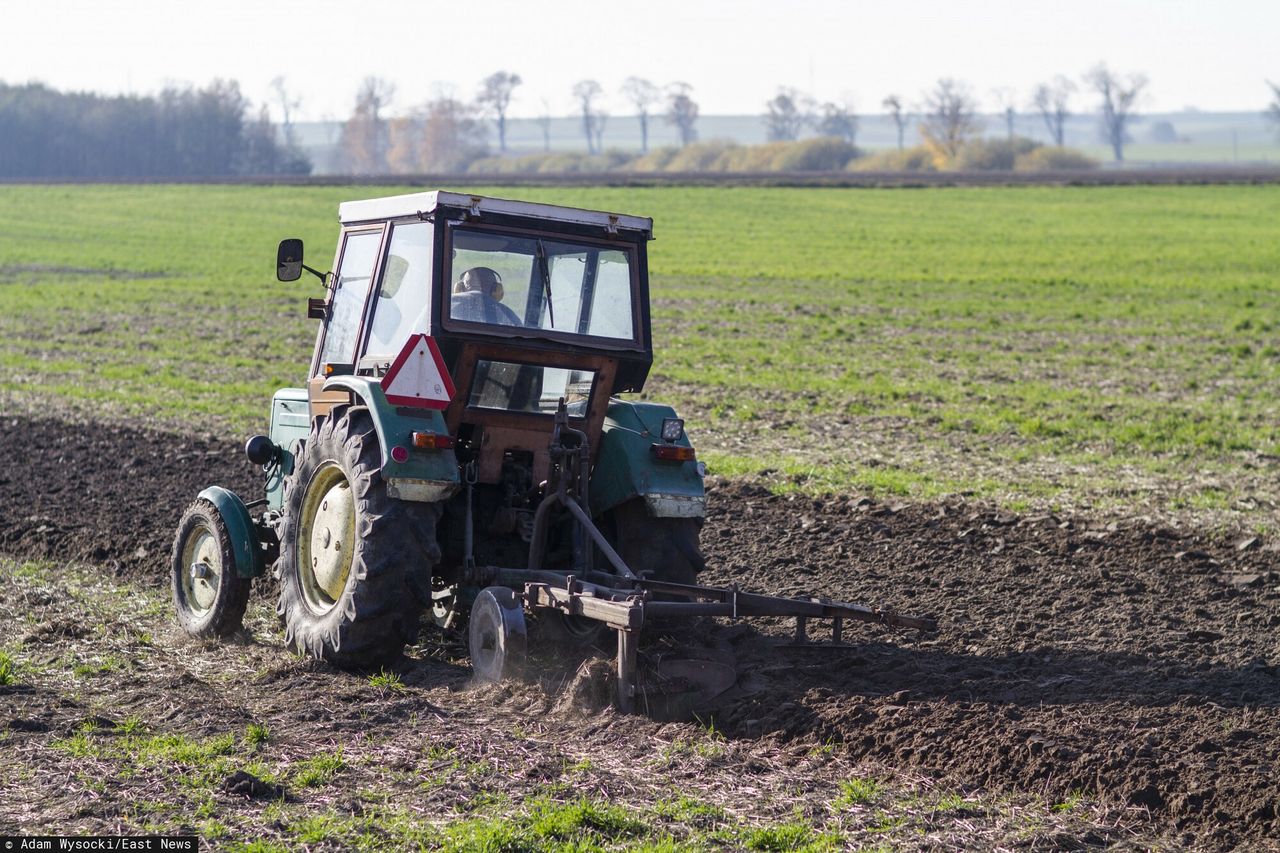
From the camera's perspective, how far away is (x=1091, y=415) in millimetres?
15820

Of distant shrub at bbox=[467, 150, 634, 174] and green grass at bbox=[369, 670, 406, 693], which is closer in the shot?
green grass at bbox=[369, 670, 406, 693]

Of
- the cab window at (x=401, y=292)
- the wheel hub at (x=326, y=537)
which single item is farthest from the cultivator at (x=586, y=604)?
the cab window at (x=401, y=292)

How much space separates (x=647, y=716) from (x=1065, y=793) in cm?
186

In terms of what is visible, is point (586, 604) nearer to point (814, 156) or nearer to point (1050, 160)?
point (1050, 160)

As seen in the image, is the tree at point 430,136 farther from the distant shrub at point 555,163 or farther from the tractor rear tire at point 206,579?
the tractor rear tire at point 206,579

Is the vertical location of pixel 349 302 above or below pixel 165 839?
above

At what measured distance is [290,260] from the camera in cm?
786

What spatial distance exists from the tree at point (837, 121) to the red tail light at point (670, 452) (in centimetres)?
12681

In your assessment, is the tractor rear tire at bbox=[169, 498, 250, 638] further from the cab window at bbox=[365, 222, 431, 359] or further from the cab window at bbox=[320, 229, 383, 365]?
the cab window at bbox=[365, 222, 431, 359]

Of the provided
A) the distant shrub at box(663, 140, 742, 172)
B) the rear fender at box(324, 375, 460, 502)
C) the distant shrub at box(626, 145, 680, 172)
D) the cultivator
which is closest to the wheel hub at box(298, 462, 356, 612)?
the rear fender at box(324, 375, 460, 502)

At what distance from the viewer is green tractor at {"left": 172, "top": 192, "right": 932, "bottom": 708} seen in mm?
6871

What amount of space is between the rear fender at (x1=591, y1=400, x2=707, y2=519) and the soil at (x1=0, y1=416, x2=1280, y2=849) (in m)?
0.70

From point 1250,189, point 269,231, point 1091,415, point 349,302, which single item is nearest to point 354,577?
point 349,302

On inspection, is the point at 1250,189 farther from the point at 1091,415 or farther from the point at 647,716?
the point at 647,716
